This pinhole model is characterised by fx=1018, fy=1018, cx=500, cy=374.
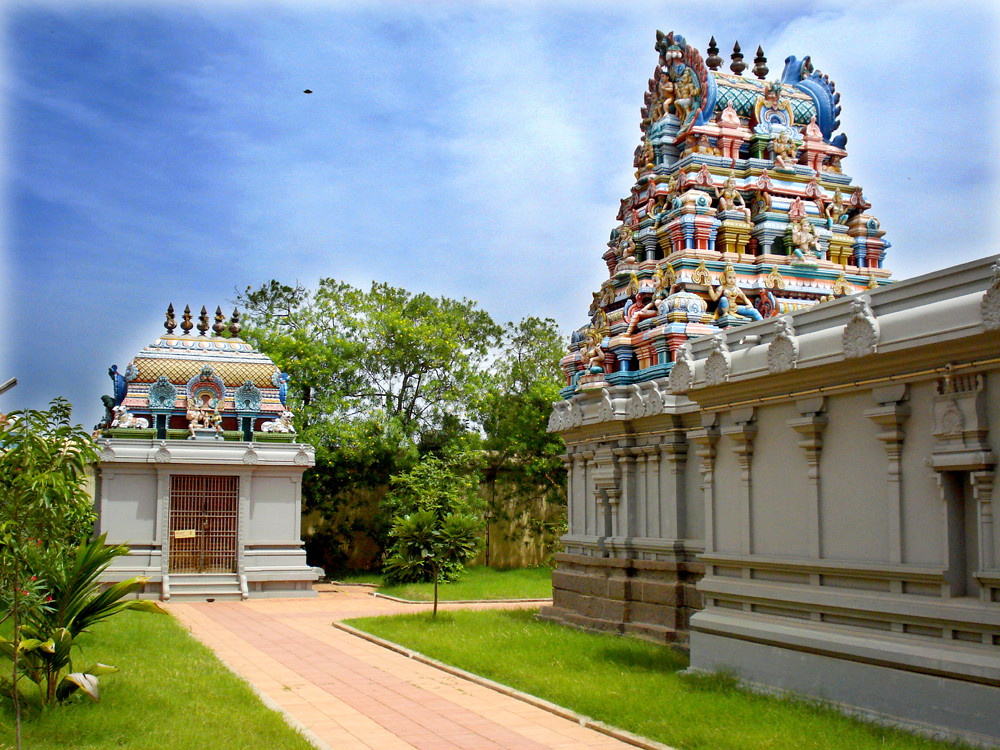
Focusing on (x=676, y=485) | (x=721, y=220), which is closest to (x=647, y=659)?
(x=676, y=485)

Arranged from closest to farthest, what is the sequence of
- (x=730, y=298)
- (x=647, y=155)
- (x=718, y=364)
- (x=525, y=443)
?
(x=718, y=364) < (x=730, y=298) < (x=647, y=155) < (x=525, y=443)

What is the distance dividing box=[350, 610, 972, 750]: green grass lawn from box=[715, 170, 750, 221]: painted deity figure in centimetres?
747

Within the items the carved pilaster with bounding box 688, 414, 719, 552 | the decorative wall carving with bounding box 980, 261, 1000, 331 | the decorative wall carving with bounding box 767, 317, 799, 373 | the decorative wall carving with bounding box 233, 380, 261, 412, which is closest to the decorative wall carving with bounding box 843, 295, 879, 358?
the decorative wall carving with bounding box 767, 317, 799, 373

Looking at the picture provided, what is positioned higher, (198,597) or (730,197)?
(730,197)

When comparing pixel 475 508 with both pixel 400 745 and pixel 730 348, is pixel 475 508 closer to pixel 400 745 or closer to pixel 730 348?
pixel 730 348

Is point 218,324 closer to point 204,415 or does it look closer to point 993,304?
point 204,415

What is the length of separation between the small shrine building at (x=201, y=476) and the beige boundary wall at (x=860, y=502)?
12.2 meters

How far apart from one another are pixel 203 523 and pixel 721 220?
43.7 ft

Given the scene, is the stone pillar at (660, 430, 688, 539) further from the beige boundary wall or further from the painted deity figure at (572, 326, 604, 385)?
the painted deity figure at (572, 326, 604, 385)

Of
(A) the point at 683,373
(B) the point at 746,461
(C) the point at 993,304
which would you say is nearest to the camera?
(C) the point at 993,304

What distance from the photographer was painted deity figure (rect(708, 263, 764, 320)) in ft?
52.3

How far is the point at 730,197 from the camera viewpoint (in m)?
17.2

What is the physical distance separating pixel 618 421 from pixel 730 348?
3789mm

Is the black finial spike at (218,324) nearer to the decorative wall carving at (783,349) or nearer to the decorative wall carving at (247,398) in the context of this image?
the decorative wall carving at (247,398)
